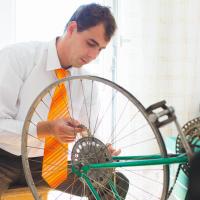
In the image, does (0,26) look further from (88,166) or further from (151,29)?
(88,166)

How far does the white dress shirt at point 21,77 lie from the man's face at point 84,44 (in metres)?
0.07

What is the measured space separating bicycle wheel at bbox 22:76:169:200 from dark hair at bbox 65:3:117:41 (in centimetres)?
18

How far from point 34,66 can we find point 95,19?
26 centimetres

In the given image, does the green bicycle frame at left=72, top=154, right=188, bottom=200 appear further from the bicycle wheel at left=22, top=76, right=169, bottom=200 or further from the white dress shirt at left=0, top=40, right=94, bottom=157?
the white dress shirt at left=0, top=40, right=94, bottom=157

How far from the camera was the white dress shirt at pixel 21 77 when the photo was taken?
972mm

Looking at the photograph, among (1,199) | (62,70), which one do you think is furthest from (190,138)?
(1,199)

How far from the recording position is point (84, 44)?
963 millimetres

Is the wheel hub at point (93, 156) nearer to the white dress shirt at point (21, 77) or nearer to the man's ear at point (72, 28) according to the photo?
the white dress shirt at point (21, 77)

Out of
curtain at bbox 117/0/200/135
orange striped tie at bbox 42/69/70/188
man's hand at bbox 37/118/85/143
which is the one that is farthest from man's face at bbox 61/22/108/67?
curtain at bbox 117/0/200/135

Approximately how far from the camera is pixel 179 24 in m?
1.65

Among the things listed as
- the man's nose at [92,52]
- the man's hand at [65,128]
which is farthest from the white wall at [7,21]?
the man's hand at [65,128]

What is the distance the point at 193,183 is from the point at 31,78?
28.5 inches

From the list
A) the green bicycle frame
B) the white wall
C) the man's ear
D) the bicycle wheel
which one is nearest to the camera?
the green bicycle frame

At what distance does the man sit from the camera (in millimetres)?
952
